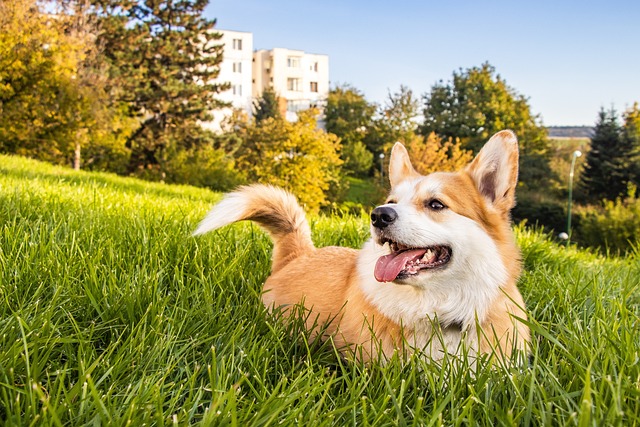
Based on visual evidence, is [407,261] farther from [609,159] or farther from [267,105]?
[267,105]

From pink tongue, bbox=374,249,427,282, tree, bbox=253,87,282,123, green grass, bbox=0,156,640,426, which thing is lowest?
green grass, bbox=0,156,640,426

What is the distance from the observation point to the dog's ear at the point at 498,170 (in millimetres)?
2670

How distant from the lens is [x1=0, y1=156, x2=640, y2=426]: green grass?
153cm

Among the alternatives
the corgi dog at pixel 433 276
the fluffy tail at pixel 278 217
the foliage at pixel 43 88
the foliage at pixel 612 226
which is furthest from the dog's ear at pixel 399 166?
the foliage at pixel 612 226

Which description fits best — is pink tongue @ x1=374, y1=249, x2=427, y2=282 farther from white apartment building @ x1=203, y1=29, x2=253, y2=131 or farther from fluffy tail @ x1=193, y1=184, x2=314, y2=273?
white apartment building @ x1=203, y1=29, x2=253, y2=131

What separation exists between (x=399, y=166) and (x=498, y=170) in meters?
0.63

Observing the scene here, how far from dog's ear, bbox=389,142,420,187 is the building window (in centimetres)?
8521

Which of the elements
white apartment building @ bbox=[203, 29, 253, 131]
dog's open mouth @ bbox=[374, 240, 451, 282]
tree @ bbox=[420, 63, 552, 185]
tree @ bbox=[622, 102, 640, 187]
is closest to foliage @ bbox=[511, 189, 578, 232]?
tree @ bbox=[622, 102, 640, 187]

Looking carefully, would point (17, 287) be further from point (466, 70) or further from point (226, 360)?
point (466, 70)

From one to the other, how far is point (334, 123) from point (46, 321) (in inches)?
2291

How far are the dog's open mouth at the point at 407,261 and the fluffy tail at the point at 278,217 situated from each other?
1.06 metres

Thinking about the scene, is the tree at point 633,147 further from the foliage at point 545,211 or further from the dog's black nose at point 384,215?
the dog's black nose at point 384,215

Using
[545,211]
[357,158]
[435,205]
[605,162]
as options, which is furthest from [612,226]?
[435,205]

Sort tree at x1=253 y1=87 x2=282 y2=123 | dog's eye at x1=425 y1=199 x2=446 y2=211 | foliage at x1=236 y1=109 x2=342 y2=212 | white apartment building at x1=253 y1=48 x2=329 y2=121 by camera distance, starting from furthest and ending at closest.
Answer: white apartment building at x1=253 y1=48 x2=329 y2=121 < tree at x1=253 y1=87 x2=282 y2=123 < foliage at x1=236 y1=109 x2=342 y2=212 < dog's eye at x1=425 y1=199 x2=446 y2=211
